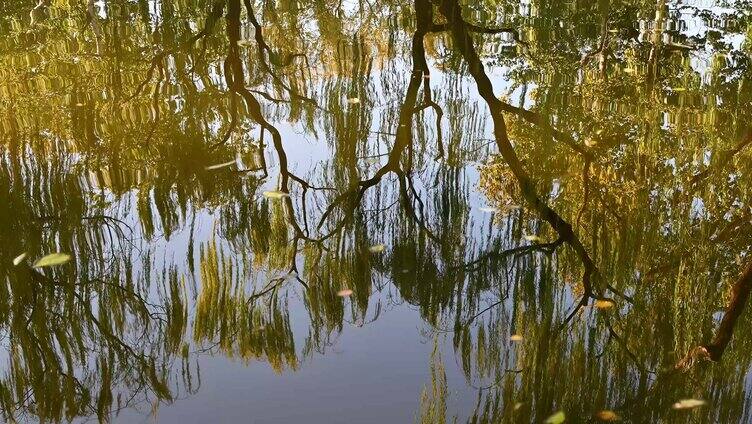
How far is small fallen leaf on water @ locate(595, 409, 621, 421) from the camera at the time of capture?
77.3 inches

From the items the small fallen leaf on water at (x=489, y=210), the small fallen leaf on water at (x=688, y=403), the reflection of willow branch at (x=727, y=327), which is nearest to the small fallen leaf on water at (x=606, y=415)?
the small fallen leaf on water at (x=688, y=403)

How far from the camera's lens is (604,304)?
2.43 metres

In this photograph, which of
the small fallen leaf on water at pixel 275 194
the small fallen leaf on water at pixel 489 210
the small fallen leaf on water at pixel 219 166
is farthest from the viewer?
the small fallen leaf on water at pixel 219 166

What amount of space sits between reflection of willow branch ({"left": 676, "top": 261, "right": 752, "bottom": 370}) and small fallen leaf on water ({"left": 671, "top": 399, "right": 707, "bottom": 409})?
149 millimetres

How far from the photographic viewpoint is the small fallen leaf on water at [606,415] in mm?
1964

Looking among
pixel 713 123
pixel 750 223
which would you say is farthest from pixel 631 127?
pixel 750 223

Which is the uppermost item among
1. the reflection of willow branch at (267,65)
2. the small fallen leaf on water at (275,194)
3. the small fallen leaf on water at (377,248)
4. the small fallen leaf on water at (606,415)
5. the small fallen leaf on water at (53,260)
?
the reflection of willow branch at (267,65)

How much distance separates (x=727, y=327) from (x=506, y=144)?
1.54m

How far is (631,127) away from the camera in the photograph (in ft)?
12.7

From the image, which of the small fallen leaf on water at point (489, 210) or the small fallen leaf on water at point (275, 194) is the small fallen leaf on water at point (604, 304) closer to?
the small fallen leaf on water at point (489, 210)

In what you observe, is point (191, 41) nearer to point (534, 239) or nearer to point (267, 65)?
point (267, 65)

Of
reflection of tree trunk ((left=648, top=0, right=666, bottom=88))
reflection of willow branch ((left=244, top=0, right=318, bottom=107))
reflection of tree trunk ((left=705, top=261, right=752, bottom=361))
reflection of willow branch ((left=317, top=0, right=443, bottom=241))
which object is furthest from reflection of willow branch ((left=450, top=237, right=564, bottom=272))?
reflection of tree trunk ((left=648, top=0, right=666, bottom=88))

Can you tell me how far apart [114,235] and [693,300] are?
201 cm

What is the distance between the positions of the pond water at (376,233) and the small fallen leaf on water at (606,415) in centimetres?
4
